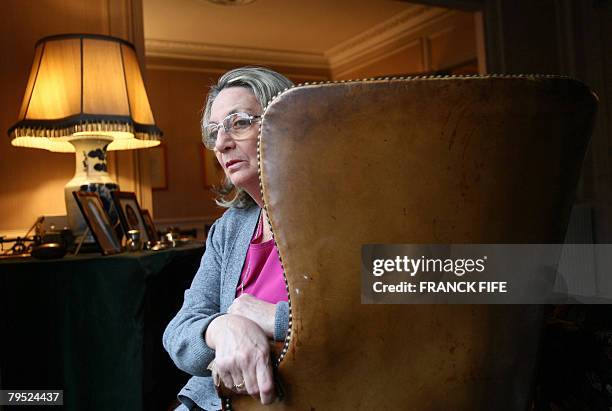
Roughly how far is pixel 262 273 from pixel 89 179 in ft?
4.01

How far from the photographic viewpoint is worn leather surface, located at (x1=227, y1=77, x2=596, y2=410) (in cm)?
65

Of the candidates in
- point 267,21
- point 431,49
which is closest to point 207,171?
point 267,21

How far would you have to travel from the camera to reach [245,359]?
740 millimetres

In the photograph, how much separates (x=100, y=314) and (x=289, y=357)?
1061 millimetres

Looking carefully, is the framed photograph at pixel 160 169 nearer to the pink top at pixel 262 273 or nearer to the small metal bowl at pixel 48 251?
the small metal bowl at pixel 48 251

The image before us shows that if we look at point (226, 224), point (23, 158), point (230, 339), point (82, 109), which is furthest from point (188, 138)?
point (230, 339)

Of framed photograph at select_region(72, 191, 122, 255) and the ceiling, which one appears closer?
framed photograph at select_region(72, 191, 122, 255)

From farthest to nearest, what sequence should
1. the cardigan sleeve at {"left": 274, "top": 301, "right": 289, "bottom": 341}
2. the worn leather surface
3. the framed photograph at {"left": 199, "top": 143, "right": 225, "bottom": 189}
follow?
1. the framed photograph at {"left": 199, "top": 143, "right": 225, "bottom": 189}
2. the cardigan sleeve at {"left": 274, "top": 301, "right": 289, "bottom": 341}
3. the worn leather surface

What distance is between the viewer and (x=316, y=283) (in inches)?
27.2

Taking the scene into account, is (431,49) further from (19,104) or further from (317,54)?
(19,104)

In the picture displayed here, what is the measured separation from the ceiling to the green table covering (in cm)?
424

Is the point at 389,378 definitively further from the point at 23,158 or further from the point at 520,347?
the point at 23,158

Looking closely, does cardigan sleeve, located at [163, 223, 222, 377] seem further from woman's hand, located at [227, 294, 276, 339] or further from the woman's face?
the woman's face

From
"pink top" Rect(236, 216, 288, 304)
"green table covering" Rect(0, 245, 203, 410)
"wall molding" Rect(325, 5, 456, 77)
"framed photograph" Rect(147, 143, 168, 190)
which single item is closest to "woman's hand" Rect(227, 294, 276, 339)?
"pink top" Rect(236, 216, 288, 304)
